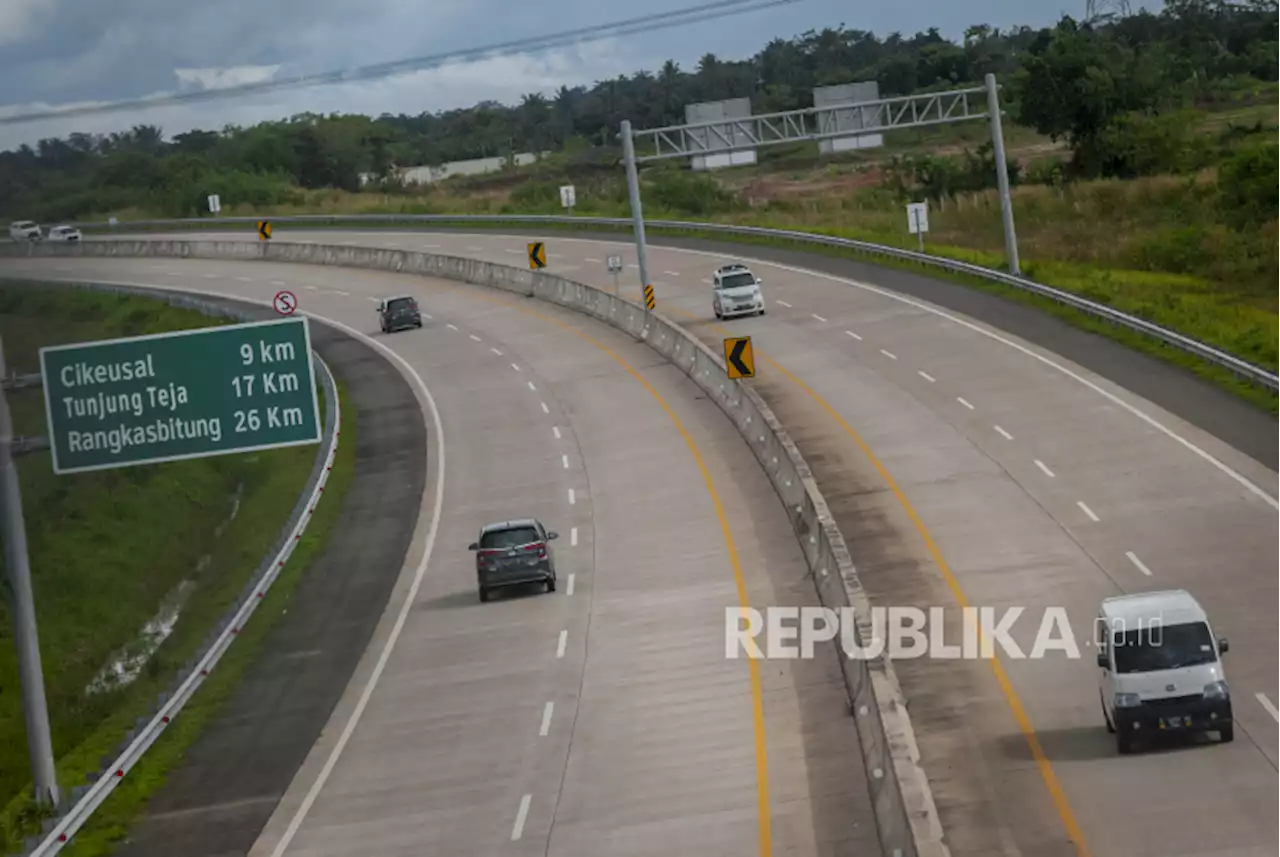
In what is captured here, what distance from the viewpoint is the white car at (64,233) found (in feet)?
338

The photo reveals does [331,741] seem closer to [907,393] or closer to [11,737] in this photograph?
[11,737]

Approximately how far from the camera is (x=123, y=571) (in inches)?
1940

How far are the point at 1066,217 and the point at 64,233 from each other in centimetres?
5803

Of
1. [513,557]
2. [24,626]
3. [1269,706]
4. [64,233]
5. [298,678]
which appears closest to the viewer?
[1269,706]

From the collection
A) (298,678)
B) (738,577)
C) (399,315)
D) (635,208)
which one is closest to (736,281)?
(635,208)

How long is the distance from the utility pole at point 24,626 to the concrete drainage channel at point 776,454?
2.10 metres

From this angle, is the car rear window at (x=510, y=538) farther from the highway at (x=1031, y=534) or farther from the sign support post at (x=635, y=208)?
the sign support post at (x=635, y=208)

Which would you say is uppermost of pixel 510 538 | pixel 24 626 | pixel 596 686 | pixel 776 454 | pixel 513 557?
pixel 24 626

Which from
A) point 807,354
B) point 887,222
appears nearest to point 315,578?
point 807,354

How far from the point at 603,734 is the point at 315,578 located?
46.8 feet

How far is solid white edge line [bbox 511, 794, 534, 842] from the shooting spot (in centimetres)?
2151

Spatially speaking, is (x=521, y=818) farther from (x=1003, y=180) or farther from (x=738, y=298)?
(x=1003, y=180)

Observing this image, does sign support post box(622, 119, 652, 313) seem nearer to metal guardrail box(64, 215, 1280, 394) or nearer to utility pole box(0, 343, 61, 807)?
metal guardrail box(64, 215, 1280, 394)

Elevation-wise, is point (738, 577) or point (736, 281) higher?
point (736, 281)
